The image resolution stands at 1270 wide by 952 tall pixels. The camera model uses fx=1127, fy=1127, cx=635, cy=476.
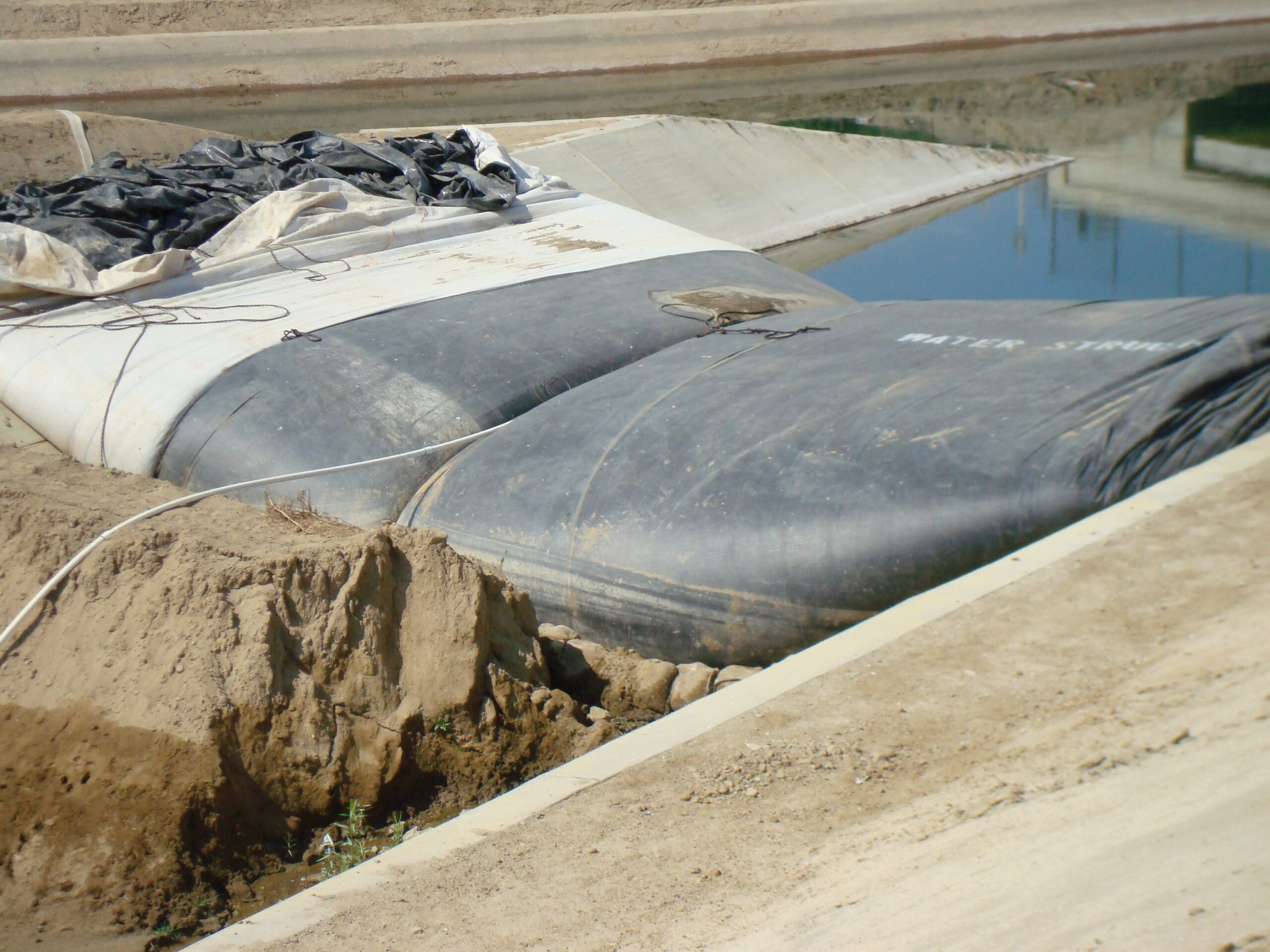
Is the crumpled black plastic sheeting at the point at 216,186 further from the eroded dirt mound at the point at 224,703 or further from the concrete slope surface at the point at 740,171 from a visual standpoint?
the eroded dirt mound at the point at 224,703

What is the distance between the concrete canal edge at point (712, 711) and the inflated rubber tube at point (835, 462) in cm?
16

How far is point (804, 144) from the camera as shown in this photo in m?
10.5

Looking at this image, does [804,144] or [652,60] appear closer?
[804,144]

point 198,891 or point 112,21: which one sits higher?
point 112,21

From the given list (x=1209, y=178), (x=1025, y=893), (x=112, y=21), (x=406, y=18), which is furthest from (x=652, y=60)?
(x=1025, y=893)

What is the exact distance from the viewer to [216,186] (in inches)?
217

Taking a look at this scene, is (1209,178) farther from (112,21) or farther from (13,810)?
(112,21)

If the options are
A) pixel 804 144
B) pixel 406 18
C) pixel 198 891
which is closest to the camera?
pixel 198 891

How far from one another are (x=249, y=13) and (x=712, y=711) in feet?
59.2

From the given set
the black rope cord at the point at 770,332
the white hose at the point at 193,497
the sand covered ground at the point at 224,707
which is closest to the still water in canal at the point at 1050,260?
the black rope cord at the point at 770,332

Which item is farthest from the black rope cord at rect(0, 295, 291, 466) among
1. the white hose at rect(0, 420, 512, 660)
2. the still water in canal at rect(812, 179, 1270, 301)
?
the still water in canal at rect(812, 179, 1270, 301)

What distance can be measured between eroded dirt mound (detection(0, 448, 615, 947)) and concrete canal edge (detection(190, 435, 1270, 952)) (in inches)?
17.3

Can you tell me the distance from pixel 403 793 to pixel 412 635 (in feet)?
1.11

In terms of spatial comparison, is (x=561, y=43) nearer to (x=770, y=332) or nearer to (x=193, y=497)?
(x=770, y=332)
